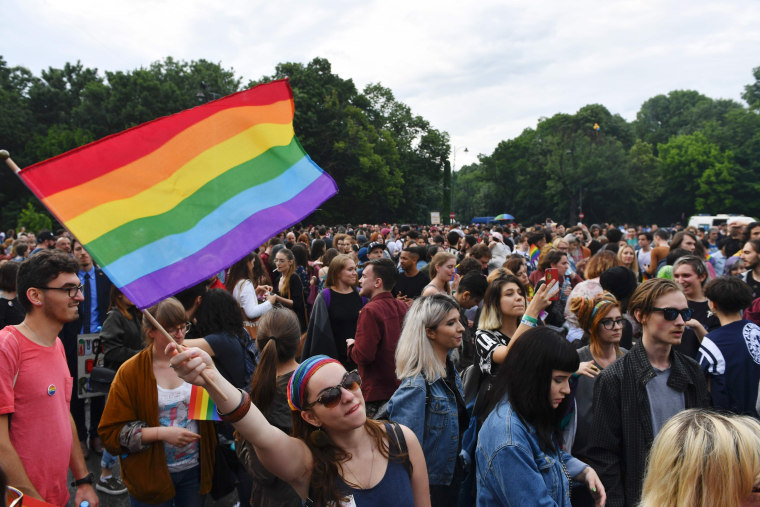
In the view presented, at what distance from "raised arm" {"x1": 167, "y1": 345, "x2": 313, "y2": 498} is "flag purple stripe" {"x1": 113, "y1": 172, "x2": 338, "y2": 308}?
34 centimetres

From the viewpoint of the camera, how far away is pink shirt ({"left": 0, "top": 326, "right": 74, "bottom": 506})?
2.78 metres

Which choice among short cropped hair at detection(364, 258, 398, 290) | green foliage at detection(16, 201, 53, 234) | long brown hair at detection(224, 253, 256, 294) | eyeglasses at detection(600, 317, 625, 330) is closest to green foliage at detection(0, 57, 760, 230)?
green foliage at detection(16, 201, 53, 234)

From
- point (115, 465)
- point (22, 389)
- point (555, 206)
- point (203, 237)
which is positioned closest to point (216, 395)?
point (203, 237)

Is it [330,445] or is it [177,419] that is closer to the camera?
[330,445]

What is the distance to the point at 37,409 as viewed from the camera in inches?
113

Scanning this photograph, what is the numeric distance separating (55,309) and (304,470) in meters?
1.79

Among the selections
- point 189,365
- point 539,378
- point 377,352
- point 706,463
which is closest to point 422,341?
point 539,378

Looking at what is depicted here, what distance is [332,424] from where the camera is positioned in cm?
218

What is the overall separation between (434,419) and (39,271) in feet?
7.79

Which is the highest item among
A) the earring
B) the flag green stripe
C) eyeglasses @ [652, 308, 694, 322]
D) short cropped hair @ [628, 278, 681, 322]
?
the flag green stripe

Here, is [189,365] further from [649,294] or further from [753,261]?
[753,261]

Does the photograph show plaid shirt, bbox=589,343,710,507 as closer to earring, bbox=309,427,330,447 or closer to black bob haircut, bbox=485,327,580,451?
black bob haircut, bbox=485,327,580,451

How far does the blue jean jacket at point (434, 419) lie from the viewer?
10.7 feet

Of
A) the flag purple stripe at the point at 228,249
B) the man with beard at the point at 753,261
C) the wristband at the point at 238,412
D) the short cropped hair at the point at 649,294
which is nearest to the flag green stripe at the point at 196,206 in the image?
the flag purple stripe at the point at 228,249
